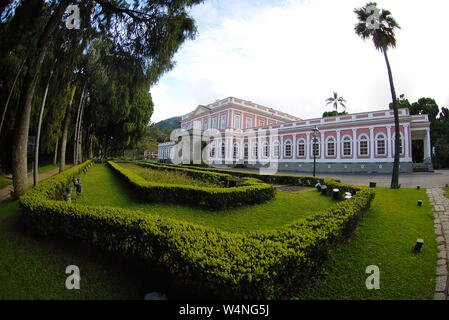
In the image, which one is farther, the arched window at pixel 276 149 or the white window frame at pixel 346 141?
the arched window at pixel 276 149

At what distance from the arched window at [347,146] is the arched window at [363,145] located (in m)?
0.94

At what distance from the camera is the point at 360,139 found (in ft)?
71.1

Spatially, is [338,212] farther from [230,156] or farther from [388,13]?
[230,156]

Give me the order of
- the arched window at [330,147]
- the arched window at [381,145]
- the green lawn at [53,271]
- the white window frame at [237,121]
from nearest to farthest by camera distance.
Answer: the green lawn at [53,271], the arched window at [381,145], the arched window at [330,147], the white window frame at [237,121]

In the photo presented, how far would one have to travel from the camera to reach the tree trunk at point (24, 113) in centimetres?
609

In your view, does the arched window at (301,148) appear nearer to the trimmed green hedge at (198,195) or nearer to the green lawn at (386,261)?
the green lawn at (386,261)

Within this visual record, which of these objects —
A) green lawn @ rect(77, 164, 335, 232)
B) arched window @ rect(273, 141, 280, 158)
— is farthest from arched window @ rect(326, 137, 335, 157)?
green lawn @ rect(77, 164, 335, 232)

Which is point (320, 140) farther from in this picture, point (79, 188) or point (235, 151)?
point (79, 188)

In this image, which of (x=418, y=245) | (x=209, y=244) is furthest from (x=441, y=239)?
(x=209, y=244)

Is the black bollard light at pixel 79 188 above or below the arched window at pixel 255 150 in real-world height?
below

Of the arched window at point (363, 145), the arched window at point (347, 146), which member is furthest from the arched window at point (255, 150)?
the arched window at point (363, 145)

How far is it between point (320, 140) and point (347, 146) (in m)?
2.98

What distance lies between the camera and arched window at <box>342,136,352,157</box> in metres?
22.3
